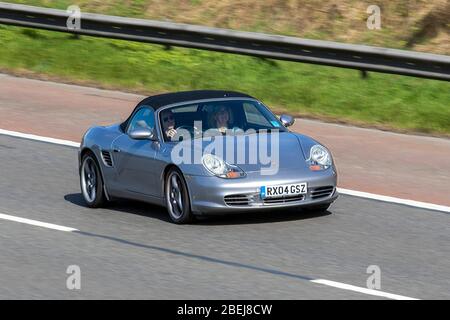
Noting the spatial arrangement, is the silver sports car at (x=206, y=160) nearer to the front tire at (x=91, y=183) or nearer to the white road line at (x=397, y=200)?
the front tire at (x=91, y=183)

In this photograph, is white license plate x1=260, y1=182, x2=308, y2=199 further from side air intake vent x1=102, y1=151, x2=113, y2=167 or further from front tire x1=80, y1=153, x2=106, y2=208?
front tire x1=80, y1=153, x2=106, y2=208

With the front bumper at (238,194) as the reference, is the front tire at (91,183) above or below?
below

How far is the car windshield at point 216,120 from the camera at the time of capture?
41.8 feet

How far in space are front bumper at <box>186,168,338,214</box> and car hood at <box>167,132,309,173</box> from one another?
15cm

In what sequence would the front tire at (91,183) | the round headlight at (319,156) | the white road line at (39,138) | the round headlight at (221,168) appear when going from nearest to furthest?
the round headlight at (221,168), the round headlight at (319,156), the front tire at (91,183), the white road line at (39,138)

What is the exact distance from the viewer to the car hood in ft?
39.5

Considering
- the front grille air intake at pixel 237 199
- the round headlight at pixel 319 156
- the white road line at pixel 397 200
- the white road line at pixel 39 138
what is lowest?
the white road line at pixel 39 138

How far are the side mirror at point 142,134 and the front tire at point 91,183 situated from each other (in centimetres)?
91

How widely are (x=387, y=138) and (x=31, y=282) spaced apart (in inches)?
314

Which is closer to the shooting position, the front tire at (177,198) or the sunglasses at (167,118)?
the front tire at (177,198)

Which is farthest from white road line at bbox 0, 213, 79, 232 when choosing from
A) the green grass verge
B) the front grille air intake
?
the green grass verge

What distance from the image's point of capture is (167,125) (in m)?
12.9

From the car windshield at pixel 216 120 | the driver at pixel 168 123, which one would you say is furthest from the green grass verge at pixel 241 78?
the driver at pixel 168 123
